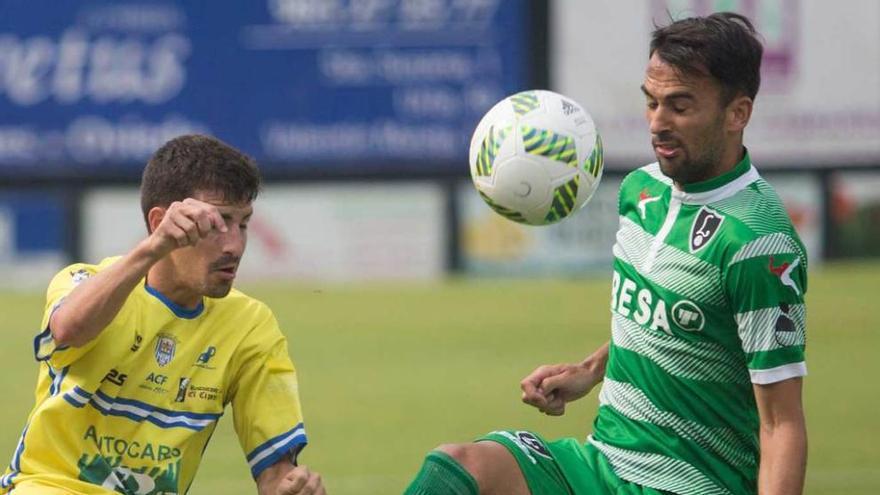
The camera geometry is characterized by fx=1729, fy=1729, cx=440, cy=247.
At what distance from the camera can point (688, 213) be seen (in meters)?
4.94

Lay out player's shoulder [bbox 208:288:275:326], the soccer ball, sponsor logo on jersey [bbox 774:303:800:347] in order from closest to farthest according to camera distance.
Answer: sponsor logo on jersey [bbox 774:303:800:347]
player's shoulder [bbox 208:288:275:326]
the soccer ball

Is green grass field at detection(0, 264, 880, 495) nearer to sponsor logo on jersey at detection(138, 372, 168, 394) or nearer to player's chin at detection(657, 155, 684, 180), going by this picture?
sponsor logo on jersey at detection(138, 372, 168, 394)

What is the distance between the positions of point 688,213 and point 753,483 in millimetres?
802

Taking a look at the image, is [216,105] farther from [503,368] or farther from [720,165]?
[720,165]

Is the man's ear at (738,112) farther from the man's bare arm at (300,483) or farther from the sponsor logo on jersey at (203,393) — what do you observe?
the sponsor logo on jersey at (203,393)

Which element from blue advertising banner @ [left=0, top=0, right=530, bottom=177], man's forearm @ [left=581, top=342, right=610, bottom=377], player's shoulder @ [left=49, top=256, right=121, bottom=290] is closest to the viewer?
player's shoulder @ [left=49, top=256, right=121, bottom=290]

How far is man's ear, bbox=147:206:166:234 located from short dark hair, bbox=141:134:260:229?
0.01m

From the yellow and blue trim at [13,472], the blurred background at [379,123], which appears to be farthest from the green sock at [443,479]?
the blurred background at [379,123]

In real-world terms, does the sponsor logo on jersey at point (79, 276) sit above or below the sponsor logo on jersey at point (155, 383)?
above

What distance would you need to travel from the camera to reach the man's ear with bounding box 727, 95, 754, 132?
192 inches

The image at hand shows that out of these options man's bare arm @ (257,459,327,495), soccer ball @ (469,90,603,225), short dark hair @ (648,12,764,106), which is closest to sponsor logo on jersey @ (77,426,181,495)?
man's bare arm @ (257,459,327,495)

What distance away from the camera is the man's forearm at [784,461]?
4527mm

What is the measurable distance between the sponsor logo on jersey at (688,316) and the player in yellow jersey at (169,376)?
1.11m

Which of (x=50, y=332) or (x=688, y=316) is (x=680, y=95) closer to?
(x=688, y=316)
